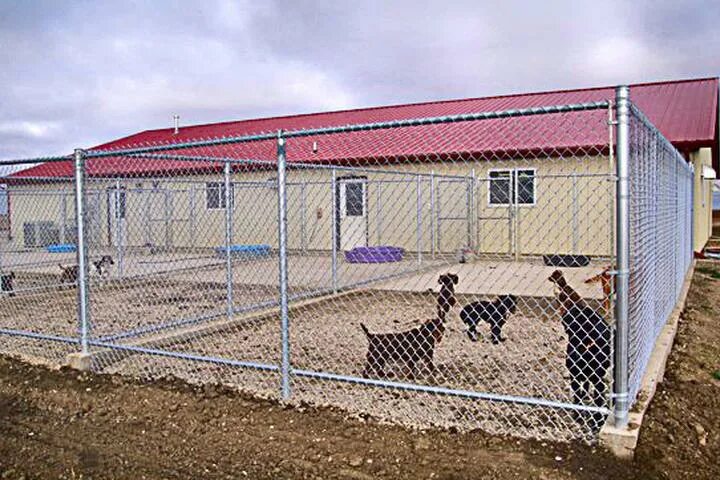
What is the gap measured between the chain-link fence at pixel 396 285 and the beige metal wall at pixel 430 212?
62mm

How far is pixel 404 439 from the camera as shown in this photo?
3539 millimetres

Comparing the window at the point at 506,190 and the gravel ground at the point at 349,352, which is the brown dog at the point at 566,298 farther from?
the window at the point at 506,190

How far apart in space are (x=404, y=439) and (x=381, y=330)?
316cm

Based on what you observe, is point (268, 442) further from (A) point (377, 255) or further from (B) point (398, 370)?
(A) point (377, 255)

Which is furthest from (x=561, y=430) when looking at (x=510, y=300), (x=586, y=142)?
(x=586, y=142)

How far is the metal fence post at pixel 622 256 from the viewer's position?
3.14 metres

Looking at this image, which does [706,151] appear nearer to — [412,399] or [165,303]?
[165,303]

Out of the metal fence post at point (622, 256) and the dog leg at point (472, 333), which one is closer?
the metal fence post at point (622, 256)

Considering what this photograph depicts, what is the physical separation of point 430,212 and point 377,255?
1495 millimetres

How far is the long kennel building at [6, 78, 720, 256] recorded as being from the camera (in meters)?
13.4

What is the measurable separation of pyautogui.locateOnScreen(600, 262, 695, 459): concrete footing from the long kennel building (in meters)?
6.75

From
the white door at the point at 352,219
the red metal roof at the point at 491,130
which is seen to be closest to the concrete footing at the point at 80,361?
the red metal roof at the point at 491,130

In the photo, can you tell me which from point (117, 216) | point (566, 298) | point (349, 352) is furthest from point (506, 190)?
point (566, 298)

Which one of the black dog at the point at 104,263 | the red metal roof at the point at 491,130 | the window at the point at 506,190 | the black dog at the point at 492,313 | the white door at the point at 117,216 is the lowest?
the black dog at the point at 492,313
